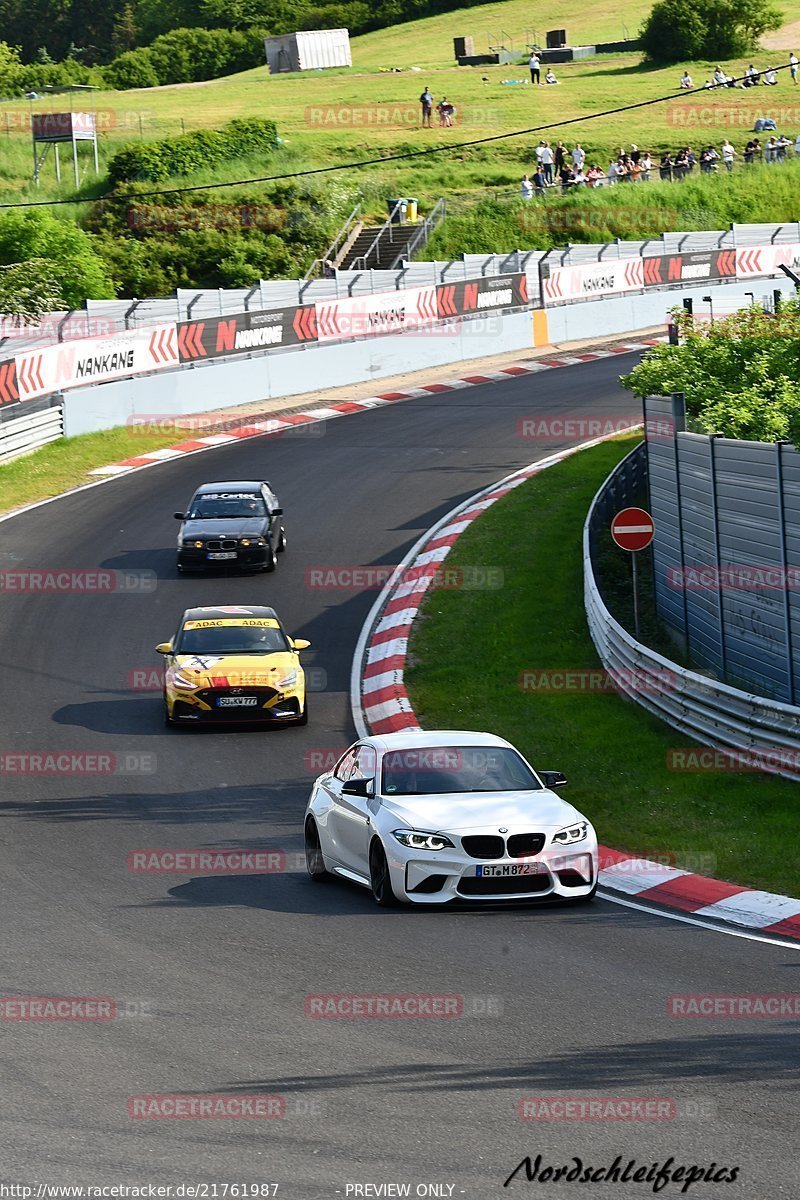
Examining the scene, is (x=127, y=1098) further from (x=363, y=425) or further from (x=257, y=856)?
(x=363, y=425)

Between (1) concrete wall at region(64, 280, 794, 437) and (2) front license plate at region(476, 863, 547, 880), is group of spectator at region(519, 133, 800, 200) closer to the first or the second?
(1) concrete wall at region(64, 280, 794, 437)

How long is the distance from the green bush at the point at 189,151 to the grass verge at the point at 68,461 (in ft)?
118

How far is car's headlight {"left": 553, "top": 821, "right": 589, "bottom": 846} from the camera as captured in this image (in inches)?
508

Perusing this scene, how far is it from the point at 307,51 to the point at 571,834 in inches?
A: 4773

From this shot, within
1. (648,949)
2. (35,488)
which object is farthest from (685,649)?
(35,488)

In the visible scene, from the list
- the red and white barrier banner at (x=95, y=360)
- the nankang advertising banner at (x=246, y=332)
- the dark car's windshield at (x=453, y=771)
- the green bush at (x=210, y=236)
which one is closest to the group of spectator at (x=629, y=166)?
the green bush at (x=210, y=236)

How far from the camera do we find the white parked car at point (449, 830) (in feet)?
41.9

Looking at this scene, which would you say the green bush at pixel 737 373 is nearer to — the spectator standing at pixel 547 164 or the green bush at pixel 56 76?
the spectator standing at pixel 547 164

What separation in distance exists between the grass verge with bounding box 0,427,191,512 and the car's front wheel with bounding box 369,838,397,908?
1975 centimetres

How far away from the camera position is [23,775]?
17938 mm

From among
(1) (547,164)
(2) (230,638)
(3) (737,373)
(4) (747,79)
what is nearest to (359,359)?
(3) (737,373)

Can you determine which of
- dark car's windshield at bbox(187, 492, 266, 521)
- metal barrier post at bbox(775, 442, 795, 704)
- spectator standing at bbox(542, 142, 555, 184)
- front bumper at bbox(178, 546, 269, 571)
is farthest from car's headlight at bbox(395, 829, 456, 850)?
spectator standing at bbox(542, 142, 555, 184)

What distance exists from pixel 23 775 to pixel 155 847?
→ 337 cm

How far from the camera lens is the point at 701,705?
17469 millimetres
